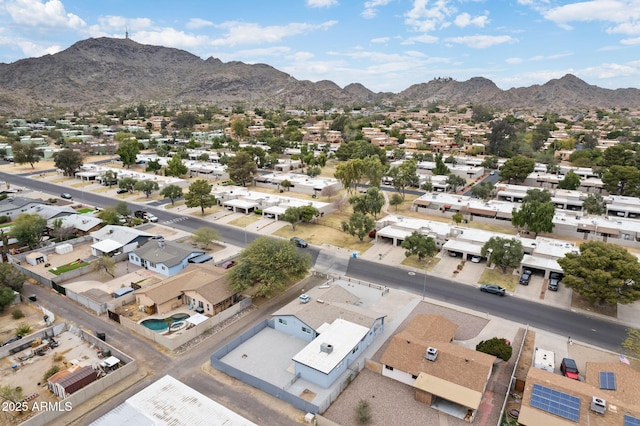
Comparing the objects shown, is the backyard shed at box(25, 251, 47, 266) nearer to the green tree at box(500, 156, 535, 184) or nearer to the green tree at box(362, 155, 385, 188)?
the green tree at box(362, 155, 385, 188)

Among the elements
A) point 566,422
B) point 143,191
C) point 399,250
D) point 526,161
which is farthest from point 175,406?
point 526,161

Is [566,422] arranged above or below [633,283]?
below

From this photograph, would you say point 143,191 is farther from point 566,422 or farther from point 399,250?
point 566,422

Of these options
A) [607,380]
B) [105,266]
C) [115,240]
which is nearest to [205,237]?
[105,266]

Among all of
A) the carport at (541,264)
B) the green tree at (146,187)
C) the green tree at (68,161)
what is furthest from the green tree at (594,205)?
the green tree at (68,161)

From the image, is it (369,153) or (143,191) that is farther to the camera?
(369,153)

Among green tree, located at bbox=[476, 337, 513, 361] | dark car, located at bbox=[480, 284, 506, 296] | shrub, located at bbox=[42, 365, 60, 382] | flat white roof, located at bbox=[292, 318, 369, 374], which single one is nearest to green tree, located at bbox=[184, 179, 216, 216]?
shrub, located at bbox=[42, 365, 60, 382]
